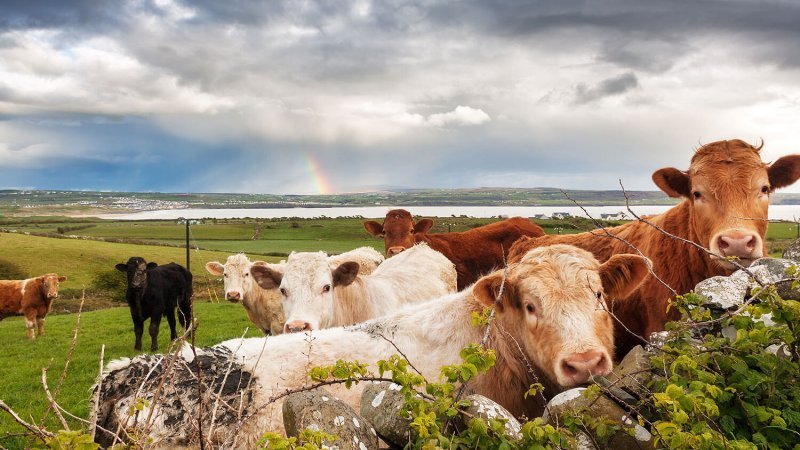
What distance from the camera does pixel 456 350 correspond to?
13.7ft

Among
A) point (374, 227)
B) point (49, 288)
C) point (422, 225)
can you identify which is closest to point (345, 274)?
point (374, 227)

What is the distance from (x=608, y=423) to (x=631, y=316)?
283 centimetres

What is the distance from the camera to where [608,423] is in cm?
259

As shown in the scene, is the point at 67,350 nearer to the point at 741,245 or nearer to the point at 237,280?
the point at 237,280

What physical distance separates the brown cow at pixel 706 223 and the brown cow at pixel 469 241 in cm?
791

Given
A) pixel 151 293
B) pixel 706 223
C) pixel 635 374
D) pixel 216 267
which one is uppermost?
pixel 706 223

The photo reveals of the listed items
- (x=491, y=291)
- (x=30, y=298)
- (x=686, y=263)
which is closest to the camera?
(x=491, y=291)

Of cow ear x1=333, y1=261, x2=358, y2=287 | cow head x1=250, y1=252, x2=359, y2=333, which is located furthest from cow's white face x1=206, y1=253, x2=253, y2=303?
cow ear x1=333, y1=261, x2=358, y2=287

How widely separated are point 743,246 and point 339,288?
17.5 feet

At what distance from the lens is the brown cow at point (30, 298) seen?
19.2 meters

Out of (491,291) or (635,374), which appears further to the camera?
(491,291)

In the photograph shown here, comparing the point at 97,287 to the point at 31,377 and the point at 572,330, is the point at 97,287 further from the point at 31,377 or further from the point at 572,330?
the point at 572,330

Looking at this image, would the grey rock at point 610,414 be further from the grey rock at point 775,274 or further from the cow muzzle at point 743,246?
the cow muzzle at point 743,246

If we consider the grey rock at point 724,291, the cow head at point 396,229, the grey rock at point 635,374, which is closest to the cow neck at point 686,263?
the grey rock at point 724,291
